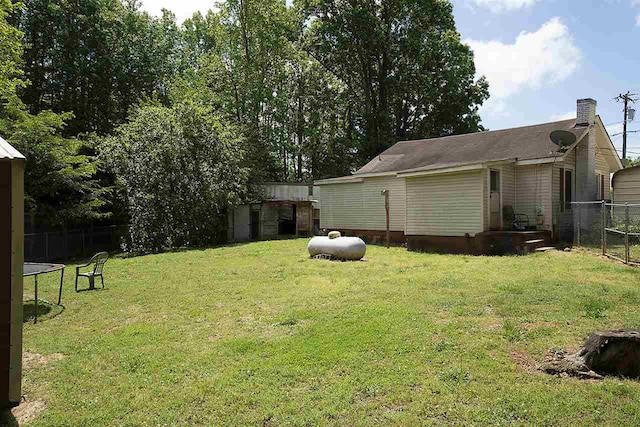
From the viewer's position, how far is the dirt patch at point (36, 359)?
17.4 ft

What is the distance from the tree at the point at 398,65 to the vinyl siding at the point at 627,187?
60.9 ft

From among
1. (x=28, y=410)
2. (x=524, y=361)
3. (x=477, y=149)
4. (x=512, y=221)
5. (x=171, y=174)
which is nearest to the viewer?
(x=28, y=410)

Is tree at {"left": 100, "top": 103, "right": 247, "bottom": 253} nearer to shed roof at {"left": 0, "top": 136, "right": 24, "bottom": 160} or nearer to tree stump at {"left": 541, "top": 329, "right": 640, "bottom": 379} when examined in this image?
shed roof at {"left": 0, "top": 136, "right": 24, "bottom": 160}

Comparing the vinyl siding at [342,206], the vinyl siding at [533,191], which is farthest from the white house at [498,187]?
the vinyl siding at [342,206]

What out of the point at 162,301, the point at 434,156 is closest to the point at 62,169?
the point at 162,301

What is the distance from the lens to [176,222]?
20250mm

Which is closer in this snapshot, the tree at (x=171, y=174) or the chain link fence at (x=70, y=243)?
the chain link fence at (x=70, y=243)

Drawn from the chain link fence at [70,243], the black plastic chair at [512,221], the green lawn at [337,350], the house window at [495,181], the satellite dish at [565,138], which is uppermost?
the satellite dish at [565,138]

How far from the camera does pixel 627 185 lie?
15047 millimetres

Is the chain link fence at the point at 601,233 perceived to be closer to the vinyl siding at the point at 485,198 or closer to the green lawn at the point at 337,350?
the vinyl siding at the point at 485,198

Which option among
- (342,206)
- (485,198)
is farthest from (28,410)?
(342,206)

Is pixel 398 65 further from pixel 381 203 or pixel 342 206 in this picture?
pixel 381 203

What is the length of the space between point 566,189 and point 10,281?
16.8m

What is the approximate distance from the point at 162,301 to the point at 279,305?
2.57 meters
